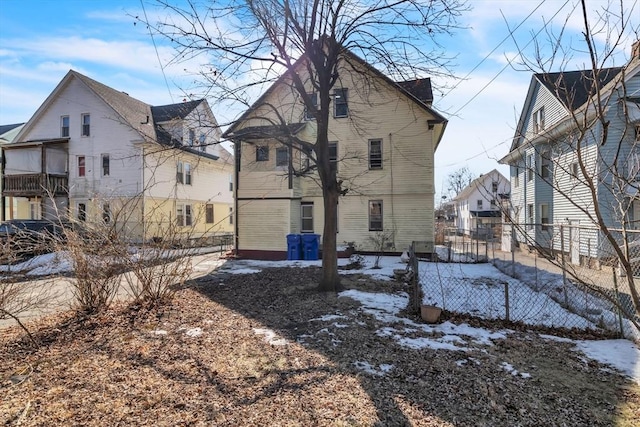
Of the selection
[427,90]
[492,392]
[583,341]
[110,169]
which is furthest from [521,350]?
[110,169]

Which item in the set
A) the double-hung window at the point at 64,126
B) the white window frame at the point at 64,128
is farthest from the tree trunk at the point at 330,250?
the double-hung window at the point at 64,126

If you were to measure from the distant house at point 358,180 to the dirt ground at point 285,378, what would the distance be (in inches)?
419

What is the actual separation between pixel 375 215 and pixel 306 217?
329cm

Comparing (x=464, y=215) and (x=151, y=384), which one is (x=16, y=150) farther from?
(x=464, y=215)

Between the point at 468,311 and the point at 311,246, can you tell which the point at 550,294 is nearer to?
the point at 468,311

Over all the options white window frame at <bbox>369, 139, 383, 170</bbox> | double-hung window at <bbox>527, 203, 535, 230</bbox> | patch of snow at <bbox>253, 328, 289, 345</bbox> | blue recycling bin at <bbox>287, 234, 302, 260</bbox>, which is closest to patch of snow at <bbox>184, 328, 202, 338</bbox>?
patch of snow at <bbox>253, 328, 289, 345</bbox>

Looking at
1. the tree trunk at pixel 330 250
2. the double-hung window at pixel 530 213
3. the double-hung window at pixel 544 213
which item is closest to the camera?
the tree trunk at pixel 330 250

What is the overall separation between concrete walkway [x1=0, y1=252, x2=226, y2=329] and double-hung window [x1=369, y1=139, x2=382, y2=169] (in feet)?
26.6

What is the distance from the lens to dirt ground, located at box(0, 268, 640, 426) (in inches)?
131

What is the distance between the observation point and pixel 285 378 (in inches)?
160

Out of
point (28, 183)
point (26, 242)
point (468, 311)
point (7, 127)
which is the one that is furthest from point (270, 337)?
point (7, 127)

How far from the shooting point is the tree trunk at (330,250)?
8641 millimetres

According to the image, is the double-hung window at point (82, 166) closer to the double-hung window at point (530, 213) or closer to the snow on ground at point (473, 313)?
the snow on ground at point (473, 313)

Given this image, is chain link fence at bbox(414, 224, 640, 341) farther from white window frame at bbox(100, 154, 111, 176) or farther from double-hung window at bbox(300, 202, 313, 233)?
white window frame at bbox(100, 154, 111, 176)
